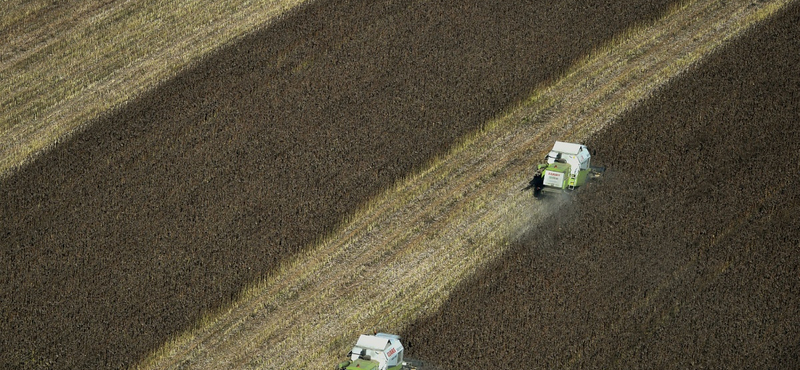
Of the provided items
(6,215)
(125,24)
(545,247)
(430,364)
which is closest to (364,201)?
(545,247)

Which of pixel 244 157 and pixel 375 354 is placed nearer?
pixel 375 354

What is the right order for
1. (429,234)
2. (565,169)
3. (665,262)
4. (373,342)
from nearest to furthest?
1. (373,342)
2. (665,262)
3. (565,169)
4. (429,234)

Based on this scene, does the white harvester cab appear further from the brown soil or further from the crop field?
the crop field

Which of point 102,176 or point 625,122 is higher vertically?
point 102,176

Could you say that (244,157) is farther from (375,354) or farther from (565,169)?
(375,354)

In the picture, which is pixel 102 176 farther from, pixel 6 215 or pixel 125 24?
pixel 125 24

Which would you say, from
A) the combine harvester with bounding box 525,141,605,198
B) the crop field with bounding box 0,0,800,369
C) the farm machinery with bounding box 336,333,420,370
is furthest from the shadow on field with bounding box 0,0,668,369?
the farm machinery with bounding box 336,333,420,370

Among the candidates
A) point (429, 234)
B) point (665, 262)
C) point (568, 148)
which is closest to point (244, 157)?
point (429, 234)
